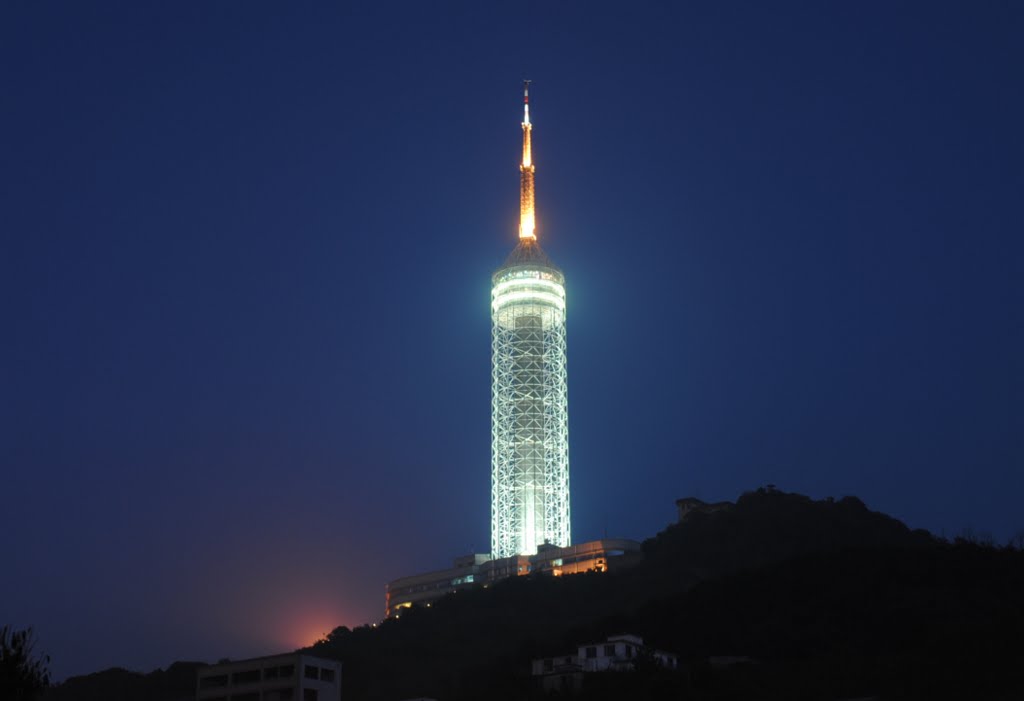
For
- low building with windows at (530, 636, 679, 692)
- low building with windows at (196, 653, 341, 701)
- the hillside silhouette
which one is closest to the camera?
low building with windows at (196, 653, 341, 701)

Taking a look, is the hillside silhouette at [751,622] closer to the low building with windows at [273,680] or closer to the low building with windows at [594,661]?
the low building with windows at [594,661]

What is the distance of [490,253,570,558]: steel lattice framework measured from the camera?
104375 millimetres

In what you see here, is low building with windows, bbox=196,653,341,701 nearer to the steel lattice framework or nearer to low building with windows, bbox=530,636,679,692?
low building with windows, bbox=530,636,679,692

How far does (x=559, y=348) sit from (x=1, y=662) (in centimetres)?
7816

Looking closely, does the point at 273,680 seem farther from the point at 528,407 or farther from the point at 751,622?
the point at 528,407

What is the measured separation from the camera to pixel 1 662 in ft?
Answer: 107

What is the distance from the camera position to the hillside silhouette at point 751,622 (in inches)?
2392

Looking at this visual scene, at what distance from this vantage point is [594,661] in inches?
2746

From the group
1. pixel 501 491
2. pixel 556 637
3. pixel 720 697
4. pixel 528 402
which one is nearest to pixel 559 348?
pixel 528 402

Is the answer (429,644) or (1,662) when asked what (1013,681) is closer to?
(1,662)

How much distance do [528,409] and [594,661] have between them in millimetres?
38358

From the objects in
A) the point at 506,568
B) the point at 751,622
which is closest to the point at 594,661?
the point at 751,622

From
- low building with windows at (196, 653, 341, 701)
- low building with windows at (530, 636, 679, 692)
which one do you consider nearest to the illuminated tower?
low building with windows at (530, 636, 679, 692)

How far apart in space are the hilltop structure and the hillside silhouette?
11.8ft
